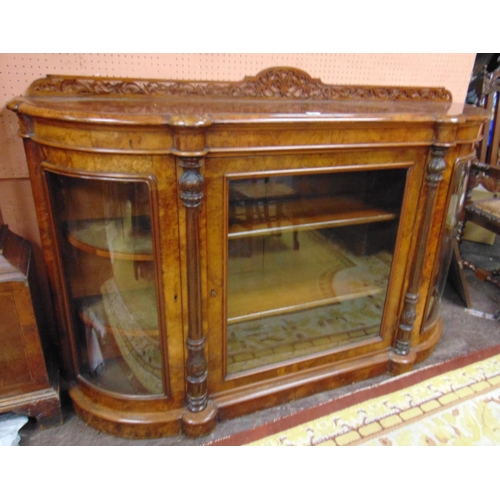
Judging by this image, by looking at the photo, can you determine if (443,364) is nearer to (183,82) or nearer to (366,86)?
(366,86)

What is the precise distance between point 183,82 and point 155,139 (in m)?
0.38

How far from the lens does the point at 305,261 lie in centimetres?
126

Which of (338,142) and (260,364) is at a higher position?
(338,142)

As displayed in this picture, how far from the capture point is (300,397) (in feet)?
4.38

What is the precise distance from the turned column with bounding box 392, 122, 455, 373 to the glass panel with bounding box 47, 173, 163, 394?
2.61 feet

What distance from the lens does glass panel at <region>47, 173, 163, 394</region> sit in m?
0.99

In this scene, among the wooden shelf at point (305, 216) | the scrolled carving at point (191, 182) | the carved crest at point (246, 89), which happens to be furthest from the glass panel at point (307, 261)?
the carved crest at point (246, 89)

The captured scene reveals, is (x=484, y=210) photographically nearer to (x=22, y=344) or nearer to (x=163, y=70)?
(x=163, y=70)

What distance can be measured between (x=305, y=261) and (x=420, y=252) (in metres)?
0.36

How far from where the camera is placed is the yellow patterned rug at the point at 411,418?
120 centimetres

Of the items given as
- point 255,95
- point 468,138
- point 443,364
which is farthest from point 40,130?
point 443,364

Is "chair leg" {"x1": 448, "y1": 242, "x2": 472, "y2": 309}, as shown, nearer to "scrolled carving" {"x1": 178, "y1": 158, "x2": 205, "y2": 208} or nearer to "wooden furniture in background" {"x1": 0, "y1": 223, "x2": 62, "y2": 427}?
"scrolled carving" {"x1": 178, "y1": 158, "x2": 205, "y2": 208}

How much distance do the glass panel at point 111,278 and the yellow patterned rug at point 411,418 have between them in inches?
13.6

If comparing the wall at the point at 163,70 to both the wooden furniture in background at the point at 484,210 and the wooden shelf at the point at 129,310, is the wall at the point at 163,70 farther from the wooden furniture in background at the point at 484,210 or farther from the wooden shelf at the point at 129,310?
the wooden furniture in background at the point at 484,210
